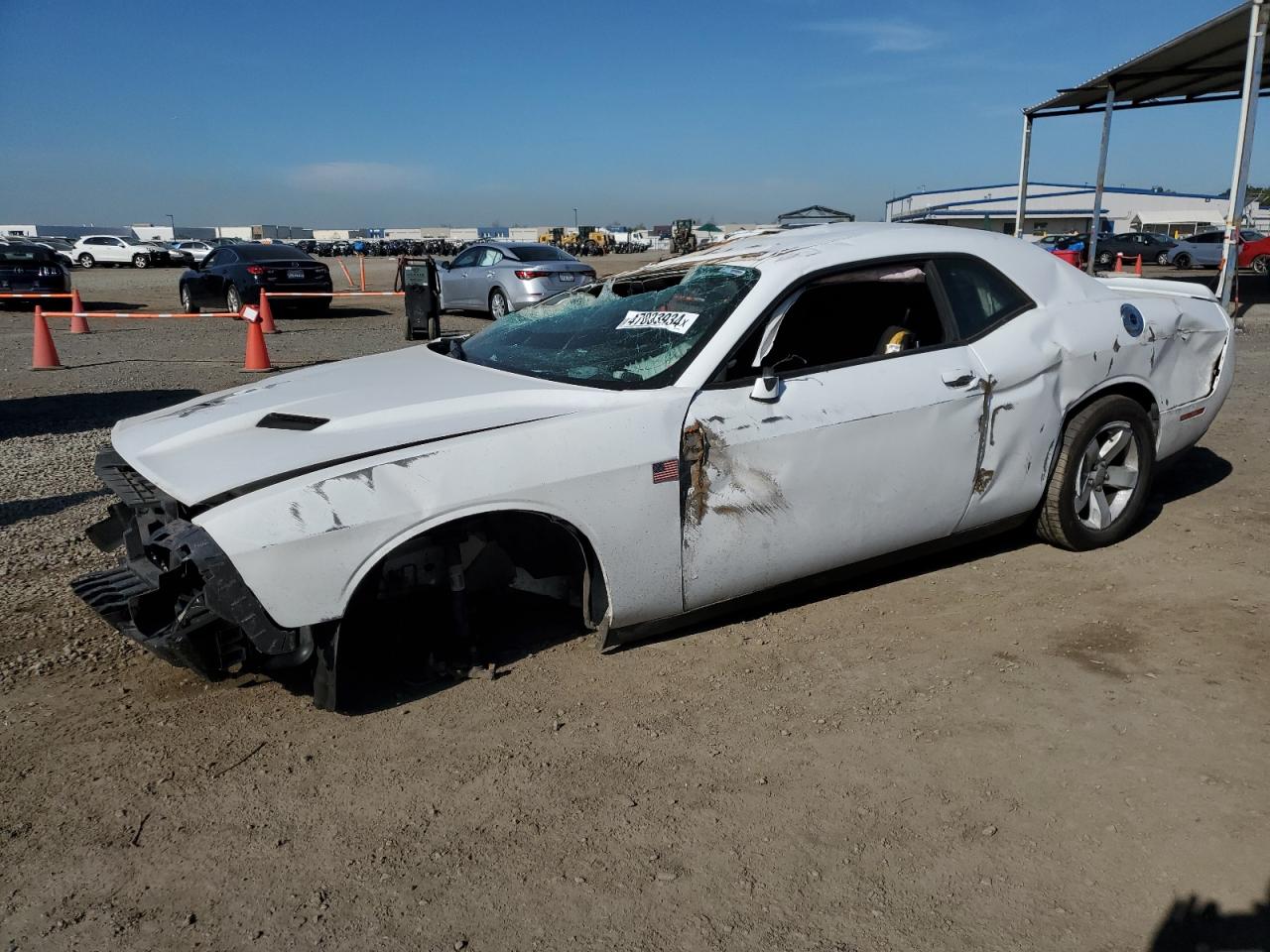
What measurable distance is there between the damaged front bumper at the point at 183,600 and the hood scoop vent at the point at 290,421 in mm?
405

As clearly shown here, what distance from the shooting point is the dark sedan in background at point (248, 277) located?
16562 mm

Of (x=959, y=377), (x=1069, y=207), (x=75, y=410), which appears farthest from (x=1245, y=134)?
(x=1069, y=207)

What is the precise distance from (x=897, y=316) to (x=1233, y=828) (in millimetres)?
2338

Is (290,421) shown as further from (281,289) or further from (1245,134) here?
(281,289)

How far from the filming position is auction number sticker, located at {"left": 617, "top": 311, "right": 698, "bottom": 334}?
3.51m

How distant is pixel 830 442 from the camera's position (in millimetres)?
3387

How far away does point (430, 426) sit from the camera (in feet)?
9.92

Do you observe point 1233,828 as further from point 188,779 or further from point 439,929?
point 188,779

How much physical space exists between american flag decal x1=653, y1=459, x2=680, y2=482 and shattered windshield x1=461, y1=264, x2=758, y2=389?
0.31m

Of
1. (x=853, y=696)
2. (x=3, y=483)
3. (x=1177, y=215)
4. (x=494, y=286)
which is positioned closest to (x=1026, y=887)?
(x=853, y=696)

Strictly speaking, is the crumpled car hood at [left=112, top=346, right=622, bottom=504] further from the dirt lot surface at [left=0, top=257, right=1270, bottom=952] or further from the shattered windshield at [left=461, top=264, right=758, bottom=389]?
the dirt lot surface at [left=0, top=257, right=1270, bottom=952]

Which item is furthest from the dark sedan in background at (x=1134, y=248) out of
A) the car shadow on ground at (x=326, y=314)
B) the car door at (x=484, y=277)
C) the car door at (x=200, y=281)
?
the car door at (x=200, y=281)

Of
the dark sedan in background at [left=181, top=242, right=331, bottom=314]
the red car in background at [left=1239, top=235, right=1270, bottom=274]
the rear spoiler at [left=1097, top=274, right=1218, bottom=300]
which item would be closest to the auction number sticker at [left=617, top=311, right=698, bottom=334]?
the rear spoiler at [left=1097, top=274, right=1218, bottom=300]

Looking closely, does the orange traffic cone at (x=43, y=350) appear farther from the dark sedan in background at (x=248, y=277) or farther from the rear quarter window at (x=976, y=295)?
the rear quarter window at (x=976, y=295)
